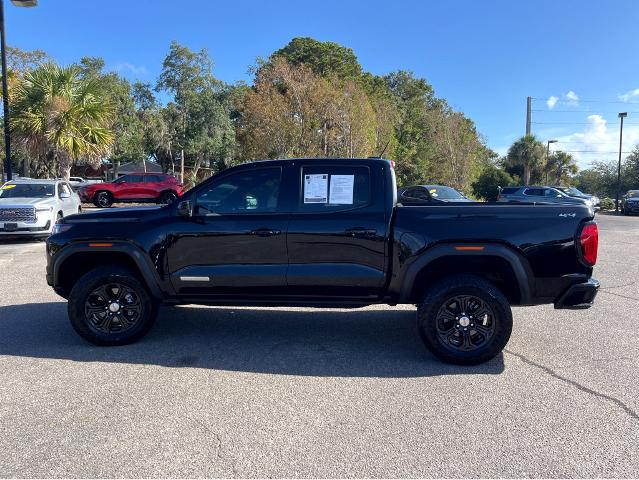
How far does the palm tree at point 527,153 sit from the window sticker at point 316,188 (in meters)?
43.9

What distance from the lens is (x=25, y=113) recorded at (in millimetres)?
18672

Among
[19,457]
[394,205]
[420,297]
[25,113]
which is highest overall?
[25,113]

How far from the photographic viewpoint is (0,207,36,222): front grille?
12.8 metres

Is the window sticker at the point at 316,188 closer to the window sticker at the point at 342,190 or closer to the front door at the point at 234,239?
the window sticker at the point at 342,190

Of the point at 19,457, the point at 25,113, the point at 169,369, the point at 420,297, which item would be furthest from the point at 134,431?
the point at 25,113

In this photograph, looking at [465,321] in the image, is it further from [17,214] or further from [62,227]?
[17,214]

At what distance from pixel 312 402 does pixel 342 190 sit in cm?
205

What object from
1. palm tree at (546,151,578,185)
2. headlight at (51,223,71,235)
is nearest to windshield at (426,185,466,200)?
headlight at (51,223,71,235)

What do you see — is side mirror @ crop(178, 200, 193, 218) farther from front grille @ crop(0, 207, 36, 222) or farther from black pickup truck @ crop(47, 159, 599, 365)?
front grille @ crop(0, 207, 36, 222)

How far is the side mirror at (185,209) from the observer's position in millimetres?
4879

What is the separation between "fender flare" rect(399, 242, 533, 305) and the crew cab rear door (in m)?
0.33

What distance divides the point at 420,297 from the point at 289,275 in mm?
1299

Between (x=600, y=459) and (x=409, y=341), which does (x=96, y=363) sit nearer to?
(x=409, y=341)

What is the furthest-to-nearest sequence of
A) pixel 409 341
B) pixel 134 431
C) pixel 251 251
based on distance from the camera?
pixel 409 341 → pixel 251 251 → pixel 134 431
